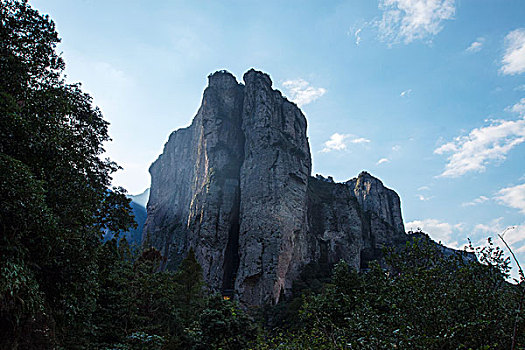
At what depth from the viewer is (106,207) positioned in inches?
463

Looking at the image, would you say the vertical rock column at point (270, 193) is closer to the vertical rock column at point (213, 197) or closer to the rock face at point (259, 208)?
the rock face at point (259, 208)

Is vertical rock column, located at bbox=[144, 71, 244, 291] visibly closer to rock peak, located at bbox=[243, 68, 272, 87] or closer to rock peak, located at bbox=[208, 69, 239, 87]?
rock peak, located at bbox=[208, 69, 239, 87]

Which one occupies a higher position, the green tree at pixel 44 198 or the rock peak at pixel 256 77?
the rock peak at pixel 256 77

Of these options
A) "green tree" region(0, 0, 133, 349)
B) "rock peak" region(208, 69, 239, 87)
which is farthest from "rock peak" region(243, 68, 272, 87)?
"green tree" region(0, 0, 133, 349)

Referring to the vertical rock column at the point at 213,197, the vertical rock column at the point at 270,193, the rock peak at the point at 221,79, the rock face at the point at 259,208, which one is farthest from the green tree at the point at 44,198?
the rock peak at the point at 221,79

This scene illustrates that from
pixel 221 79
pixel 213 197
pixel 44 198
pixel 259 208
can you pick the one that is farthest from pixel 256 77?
pixel 44 198

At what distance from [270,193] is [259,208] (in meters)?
Answer: 2.27

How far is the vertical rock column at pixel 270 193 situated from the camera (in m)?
38.4

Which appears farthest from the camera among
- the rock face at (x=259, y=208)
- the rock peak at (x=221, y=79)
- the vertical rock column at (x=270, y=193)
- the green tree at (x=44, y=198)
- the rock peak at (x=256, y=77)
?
the rock peak at (x=221, y=79)

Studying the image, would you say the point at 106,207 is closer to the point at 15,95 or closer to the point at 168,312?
the point at 15,95

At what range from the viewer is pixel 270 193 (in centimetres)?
4238

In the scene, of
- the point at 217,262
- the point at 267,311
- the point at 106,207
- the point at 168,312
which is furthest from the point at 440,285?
the point at 217,262

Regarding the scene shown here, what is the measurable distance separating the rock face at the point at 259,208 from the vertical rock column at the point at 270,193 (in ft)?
0.39

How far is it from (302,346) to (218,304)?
7.76 metres
